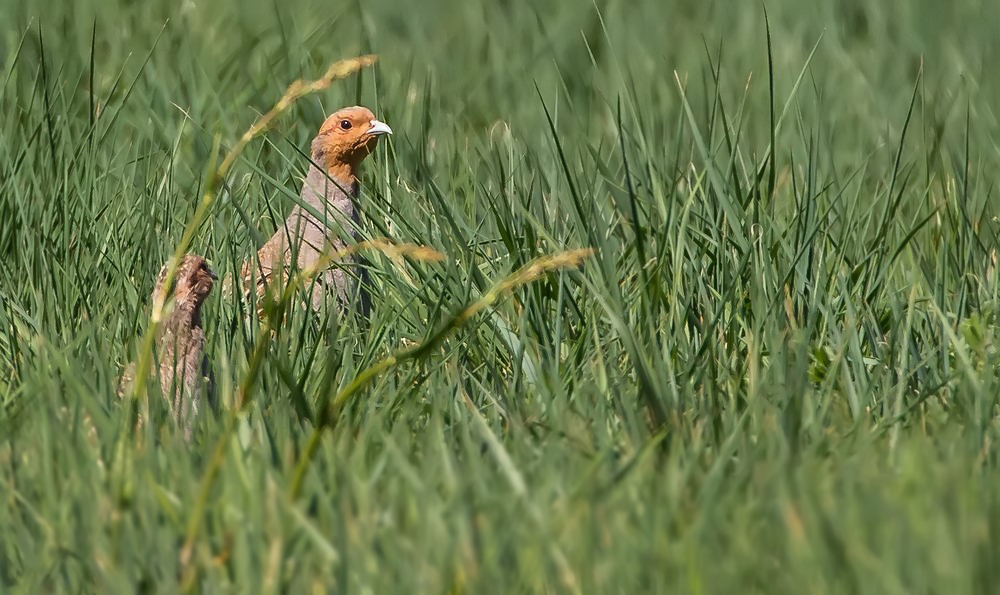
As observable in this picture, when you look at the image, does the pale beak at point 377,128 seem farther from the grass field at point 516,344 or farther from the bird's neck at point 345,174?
the bird's neck at point 345,174

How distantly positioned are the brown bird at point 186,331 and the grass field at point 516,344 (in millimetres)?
72

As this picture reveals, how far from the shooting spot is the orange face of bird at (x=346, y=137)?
547 centimetres

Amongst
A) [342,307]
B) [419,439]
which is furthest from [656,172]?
[419,439]

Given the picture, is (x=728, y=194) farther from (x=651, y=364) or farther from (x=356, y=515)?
(x=356, y=515)

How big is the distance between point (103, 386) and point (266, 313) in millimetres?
434

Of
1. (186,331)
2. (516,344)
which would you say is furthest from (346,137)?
(516,344)

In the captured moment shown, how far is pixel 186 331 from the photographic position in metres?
3.98

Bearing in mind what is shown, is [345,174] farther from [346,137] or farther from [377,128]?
[377,128]

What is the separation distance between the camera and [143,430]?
10.3ft

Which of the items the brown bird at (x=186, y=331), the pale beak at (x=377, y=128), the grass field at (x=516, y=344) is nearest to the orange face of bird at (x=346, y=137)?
the pale beak at (x=377, y=128)

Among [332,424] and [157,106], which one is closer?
[332,424]

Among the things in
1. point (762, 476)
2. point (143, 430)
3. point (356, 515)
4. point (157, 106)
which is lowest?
point (762, 476)

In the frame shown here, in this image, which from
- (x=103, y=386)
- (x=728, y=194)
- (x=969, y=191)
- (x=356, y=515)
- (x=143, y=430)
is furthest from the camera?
(x=969, y=191)

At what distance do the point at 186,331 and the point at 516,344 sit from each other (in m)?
0.84
